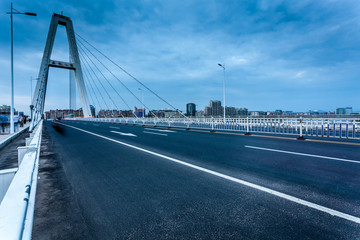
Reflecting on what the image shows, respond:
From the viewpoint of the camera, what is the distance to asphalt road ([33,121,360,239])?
8.04 ft

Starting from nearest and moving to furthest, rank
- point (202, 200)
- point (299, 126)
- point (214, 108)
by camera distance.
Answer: point (202, 200) < point (299, 126) < point (214, 108)

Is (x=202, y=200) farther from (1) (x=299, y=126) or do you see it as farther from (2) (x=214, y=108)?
(2) (x=214, y=108)

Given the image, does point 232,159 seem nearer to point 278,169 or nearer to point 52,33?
point 278,169

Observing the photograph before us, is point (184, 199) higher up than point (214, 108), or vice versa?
point (214, 108)

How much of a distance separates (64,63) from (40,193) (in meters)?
54.8

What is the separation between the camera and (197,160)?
6.01m

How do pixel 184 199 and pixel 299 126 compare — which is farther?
pixel 299 126

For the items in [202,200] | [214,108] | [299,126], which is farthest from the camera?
[214,108]

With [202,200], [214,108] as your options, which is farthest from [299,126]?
[214,108]

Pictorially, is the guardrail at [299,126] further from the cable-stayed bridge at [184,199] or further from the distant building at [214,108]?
the distant building at [214,108]

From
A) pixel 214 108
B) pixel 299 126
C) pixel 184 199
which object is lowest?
pixel 184 199

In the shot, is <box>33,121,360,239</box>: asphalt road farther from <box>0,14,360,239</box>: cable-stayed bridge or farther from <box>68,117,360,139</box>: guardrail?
<box>68,117,360,139</box>: guardrail

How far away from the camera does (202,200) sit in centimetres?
327

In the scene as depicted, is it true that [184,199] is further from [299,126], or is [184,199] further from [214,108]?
[214,108]
